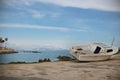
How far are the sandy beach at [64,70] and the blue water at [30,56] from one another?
5 centimetres

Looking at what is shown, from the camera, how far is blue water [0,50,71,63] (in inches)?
99.5

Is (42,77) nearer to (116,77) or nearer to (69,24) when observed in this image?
(69,24)

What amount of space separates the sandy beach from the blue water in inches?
1.8

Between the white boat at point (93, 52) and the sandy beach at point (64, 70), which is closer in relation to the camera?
the sandy beach at point (64, 70)

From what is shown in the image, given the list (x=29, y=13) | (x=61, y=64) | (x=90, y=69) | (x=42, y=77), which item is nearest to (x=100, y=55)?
(x=90, y=69)

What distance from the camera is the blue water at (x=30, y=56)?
2.53 m

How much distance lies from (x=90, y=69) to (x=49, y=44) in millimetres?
461

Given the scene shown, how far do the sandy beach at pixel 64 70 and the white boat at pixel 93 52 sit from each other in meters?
0.05

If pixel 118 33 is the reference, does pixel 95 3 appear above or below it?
above

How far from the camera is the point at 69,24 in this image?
2654 mm

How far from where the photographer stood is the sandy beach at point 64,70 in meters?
2.54

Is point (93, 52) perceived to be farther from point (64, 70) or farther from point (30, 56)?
point (30, 56)

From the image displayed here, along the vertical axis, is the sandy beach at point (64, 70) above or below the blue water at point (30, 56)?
below

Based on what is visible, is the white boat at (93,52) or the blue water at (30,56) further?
the white boat at (93,52)
